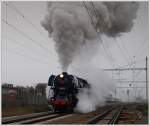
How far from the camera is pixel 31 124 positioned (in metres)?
17.4

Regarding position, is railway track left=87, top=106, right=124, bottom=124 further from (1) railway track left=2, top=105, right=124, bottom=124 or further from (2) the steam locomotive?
(2) the steam locomotive

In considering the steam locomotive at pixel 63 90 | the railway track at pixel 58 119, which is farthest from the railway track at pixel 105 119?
the steam locomotive at pixel 63 90

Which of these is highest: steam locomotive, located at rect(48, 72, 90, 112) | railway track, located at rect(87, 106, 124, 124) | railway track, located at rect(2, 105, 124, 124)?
steam locomotive, located at rect(48, 72, 90, 112)

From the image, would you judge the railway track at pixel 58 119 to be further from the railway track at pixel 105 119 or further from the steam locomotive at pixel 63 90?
the steam locomotive at pixel 63 90

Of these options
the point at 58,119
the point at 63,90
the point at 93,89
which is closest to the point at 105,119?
the point at 58,119

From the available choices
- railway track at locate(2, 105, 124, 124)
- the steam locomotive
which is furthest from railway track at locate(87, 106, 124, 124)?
the steam locomotive

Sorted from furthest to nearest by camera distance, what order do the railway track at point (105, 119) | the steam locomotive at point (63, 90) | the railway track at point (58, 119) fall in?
the steam locomotive at point (63, 90) → the railway track at point (105, 119) → the railway track at point (58, 119)

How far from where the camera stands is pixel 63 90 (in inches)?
1033

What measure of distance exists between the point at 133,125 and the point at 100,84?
22.2 m

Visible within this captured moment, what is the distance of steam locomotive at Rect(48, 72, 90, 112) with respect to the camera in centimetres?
2606

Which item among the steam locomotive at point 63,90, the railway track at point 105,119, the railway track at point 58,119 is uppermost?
the steam locomotive at point 63,90

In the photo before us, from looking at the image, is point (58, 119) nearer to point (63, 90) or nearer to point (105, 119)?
point (105, 119)

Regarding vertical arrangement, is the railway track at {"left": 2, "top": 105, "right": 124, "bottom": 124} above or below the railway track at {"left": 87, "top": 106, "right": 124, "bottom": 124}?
above

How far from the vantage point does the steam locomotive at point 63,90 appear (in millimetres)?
26062
